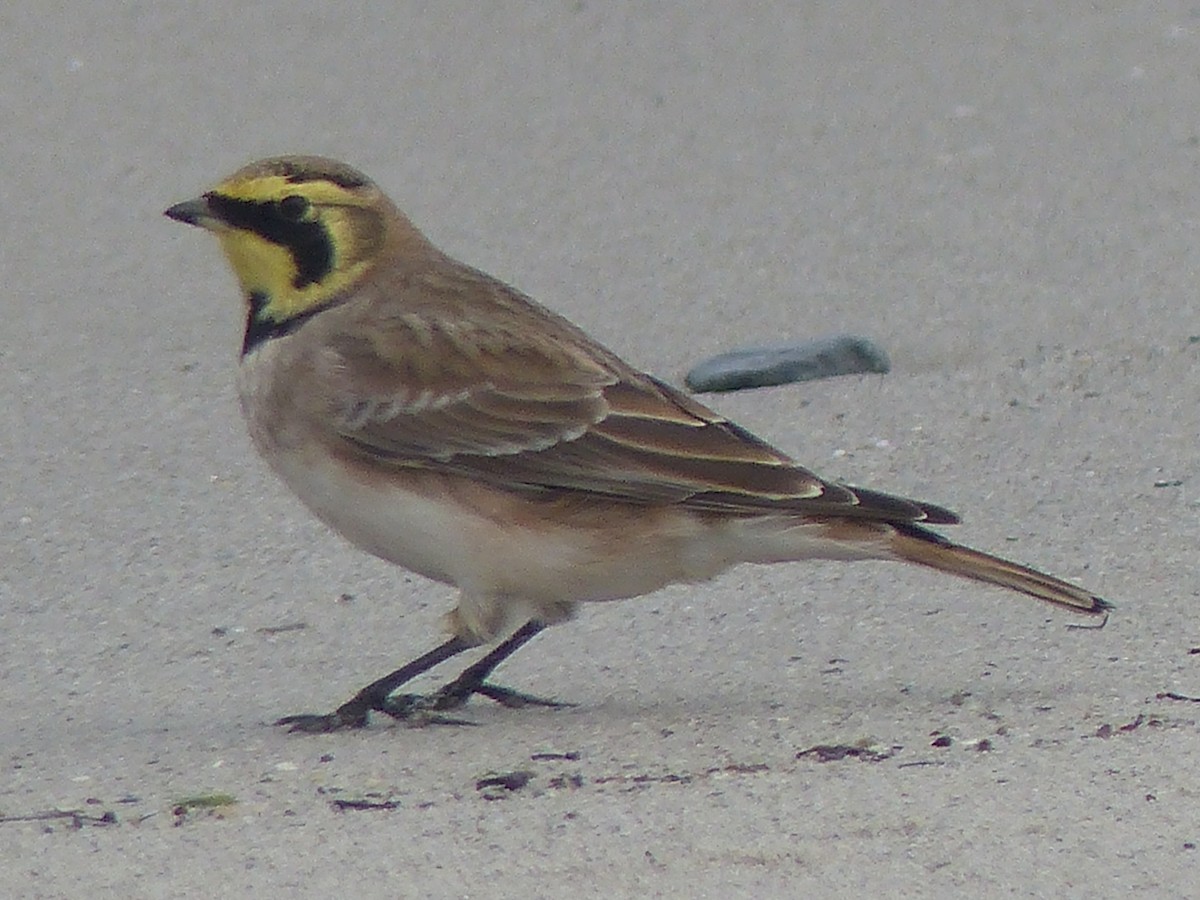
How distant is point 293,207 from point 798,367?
2229 mm

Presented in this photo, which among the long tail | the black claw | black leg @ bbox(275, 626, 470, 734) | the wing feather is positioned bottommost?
the black claw

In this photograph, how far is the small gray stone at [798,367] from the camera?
821 centimetres

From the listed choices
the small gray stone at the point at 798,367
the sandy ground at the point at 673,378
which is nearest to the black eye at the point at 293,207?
the sandy ground at the point at 673,378

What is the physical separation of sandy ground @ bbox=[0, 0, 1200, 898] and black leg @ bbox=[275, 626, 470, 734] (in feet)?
0.22

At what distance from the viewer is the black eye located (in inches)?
252

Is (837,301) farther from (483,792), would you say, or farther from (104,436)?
(483,792)

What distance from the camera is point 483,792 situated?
5105mm

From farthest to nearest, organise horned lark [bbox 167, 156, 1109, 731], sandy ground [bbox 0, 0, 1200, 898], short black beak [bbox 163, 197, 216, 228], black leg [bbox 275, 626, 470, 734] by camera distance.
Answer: short black beak [bbox 163, 197, 216, 228] < horned lark [bbox 167, 156, 1109, 731] < black leg [bbox 275, 626, 470, 734] < sandy ground [bbox 0, 0, 1200, 898]

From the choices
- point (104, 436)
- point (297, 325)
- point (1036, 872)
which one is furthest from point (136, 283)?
point (1036, 872)

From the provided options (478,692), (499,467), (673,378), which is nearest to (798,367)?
(673,378)

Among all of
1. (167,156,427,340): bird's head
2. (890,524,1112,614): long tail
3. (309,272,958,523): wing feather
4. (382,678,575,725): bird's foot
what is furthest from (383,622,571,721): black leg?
(167,156,427,340): bird's head

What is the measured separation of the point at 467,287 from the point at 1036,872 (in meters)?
2.54

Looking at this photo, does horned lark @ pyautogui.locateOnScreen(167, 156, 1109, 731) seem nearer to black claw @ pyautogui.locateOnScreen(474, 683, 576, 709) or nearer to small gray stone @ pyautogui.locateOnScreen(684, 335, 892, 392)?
black claw @ pyautogui.locateOnScreen(474, 683, 576, 709)

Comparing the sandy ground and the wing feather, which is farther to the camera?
the wing feather
